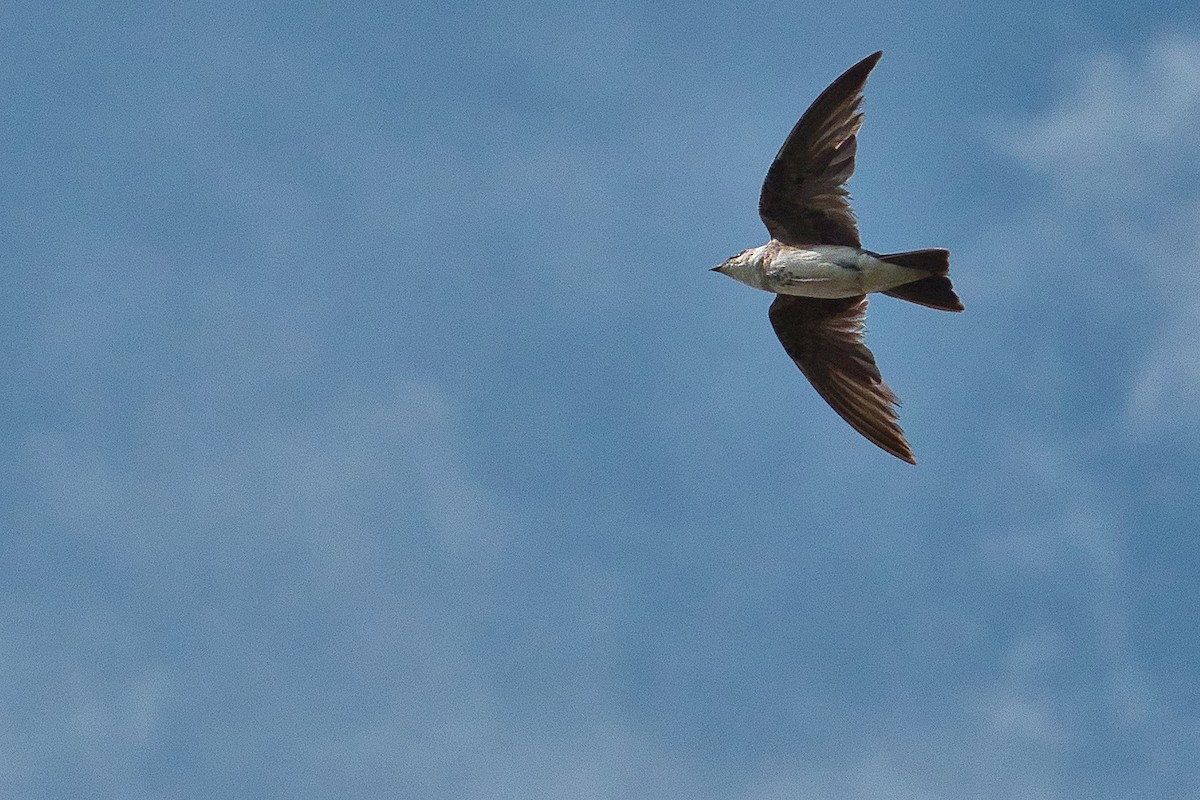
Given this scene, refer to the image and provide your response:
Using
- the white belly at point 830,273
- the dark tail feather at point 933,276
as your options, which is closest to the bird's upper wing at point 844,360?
the white belly at point 830,273

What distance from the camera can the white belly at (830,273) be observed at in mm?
15773

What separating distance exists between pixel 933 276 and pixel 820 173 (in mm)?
1498

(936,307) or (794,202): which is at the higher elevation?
(794,202)

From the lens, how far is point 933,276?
15.6 meters

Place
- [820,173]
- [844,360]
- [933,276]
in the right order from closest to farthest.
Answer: [933,276] → [820,173] → [844,360]

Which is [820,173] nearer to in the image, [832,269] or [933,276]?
[832,269]

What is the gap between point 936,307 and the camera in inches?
615

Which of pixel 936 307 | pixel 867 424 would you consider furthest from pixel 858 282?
pixel 867 424

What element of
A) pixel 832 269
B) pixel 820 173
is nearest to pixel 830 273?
pixel 832 269

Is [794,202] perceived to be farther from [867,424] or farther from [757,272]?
[867,424]

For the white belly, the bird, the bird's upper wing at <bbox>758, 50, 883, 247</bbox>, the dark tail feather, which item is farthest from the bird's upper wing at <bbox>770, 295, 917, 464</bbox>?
the dark tail feather

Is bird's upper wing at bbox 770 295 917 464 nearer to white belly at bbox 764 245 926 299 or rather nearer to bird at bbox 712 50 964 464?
bird at bbox 712 50 964 464

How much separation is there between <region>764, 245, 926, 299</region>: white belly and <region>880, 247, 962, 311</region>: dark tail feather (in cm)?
7

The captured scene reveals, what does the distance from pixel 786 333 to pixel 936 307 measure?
2.21 m
